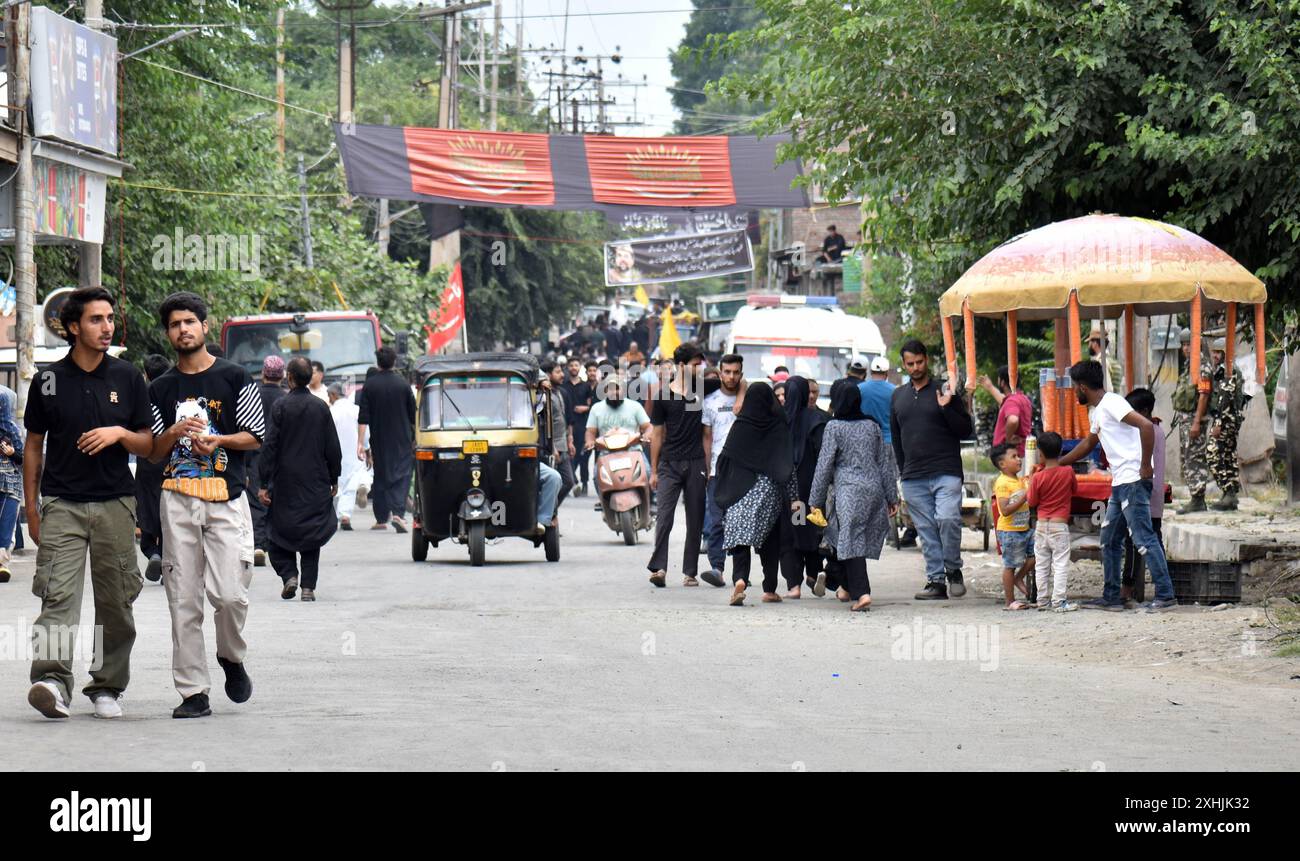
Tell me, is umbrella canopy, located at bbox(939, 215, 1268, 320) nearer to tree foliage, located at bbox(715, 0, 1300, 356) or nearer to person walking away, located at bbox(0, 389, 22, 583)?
tree foliage, located at bbox(715, 0, 1300, 356)

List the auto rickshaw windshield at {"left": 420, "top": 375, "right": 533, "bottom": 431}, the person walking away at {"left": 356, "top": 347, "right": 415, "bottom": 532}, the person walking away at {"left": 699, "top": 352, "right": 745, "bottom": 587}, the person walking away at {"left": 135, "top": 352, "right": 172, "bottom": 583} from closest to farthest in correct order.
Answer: the person walking away at {"left": 135, "top": 352, "right": 172, "bottom": 583} < the person walking away at {"left": 699, "top": 352, "right": 745, "bottom": 587} < the auto rickshaw windshield at {"left": 420, "top": 375, "right": 533, "bottom": 431} < the person walking away at {"left": 356, "top": 347, "right": 415, "bottom": 532}

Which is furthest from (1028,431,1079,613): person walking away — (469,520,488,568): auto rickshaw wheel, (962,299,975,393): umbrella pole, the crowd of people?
(469,520,488,568): auto rickshaw wheel

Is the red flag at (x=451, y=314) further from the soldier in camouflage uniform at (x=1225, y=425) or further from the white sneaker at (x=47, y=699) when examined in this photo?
A: the white sneaker at (x=47, y=699)

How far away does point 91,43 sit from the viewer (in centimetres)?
2375

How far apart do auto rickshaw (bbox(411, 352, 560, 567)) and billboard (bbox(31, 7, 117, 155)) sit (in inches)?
239

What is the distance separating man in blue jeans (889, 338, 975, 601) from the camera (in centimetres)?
1552

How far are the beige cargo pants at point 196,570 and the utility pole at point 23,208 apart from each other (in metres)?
13.1

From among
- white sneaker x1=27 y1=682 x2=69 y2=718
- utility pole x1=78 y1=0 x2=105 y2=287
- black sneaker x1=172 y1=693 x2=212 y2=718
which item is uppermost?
utility pole x1=78 y1=0 x2=105 y2=287

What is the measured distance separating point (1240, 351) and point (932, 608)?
1377 cm

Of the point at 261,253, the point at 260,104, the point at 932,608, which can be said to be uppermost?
the point at 260,104

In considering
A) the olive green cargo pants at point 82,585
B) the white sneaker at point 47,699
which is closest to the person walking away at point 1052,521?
the olive green cargo pants at point 82,585

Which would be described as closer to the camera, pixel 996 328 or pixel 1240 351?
pixel 996 328
